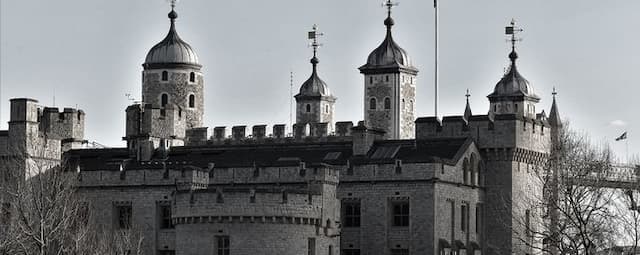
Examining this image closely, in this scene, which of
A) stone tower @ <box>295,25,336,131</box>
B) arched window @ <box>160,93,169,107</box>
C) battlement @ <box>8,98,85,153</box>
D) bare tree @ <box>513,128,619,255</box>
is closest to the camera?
bare tree @ <box>513,128,619,255</box>

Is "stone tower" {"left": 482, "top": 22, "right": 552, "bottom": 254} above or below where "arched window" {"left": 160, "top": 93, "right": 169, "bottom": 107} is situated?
below

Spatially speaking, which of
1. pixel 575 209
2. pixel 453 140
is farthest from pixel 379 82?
pixel 575 209

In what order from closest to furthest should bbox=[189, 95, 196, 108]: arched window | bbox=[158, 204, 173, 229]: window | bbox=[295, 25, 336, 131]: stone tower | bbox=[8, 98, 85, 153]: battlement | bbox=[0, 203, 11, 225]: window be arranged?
1. bbox=[158, 204, 173, 229]: window
2. bbox=[0, 203, 11, 225]: window
3. bbox=[8, 98, 85, 153]: battlement
4. bbox=[189, 95, 196, 108]: arched window
5. bbox=[295, 25, 336, 131]: stone tower

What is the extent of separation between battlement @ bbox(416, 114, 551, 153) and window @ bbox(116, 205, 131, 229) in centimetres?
1679

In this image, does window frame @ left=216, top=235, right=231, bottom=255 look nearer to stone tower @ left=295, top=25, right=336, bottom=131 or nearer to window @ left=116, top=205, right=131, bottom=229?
window @ left=116, top=205, right=131, bottom=229

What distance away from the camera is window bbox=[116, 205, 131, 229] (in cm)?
10738

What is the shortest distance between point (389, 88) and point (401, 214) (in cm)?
4310

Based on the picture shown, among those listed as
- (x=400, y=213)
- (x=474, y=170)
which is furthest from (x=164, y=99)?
(x=400, y=213)

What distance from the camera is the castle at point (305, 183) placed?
93.0m

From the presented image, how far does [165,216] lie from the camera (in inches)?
4178

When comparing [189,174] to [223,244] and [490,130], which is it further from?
[490,130]

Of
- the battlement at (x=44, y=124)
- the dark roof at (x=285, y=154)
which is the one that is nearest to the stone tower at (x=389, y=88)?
the dark roof at (x=285, y=154)

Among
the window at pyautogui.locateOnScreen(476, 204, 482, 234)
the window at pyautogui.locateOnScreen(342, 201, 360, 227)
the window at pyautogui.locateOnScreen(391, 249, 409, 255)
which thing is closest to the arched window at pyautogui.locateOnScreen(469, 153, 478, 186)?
the window at pyautogui.locateOnScreen(476, 204, 482, 234)

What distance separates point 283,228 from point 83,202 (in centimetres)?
1805
